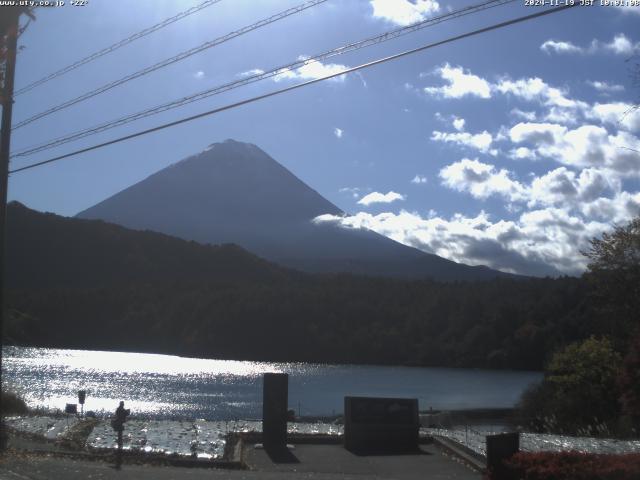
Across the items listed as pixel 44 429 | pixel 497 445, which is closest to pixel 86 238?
pixel 44 429

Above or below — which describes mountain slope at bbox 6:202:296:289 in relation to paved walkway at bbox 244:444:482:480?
above

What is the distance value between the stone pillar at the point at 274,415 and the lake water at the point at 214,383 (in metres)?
27.3

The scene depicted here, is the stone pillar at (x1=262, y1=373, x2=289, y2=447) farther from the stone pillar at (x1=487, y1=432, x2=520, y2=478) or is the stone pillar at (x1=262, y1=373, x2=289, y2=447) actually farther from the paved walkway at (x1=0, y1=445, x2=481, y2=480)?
the stone pillar at (x1=487, y1=432, x2=520, y2=478)

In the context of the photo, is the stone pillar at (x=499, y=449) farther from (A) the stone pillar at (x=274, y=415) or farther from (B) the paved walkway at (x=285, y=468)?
(A) the stone pillar at (x=274, y=415)

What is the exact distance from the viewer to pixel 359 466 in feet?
49.3

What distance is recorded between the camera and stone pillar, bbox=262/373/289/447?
16.8 meters

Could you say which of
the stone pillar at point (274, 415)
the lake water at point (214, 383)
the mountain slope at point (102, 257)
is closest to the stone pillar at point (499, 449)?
the stone pillar at point (274, 415)

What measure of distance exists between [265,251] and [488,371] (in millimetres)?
114377

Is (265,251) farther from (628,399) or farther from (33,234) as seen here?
(628,399)

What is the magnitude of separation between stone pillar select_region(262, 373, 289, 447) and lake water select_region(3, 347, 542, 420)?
27.3 metres

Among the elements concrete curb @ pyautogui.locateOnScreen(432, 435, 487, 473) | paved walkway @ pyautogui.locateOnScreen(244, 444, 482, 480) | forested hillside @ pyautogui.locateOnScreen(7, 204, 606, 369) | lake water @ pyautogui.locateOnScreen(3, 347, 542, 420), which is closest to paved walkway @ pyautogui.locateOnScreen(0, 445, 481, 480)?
paved walkway @ pyautogui.locateOnScreen(244, 444, 482, 480)

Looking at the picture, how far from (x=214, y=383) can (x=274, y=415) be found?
54.4m

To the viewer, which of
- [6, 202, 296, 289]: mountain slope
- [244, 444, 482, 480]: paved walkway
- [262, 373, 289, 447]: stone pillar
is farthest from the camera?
[6, 202, 296, 289]: mountain slope

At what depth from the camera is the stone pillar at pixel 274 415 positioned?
55.2 feet
